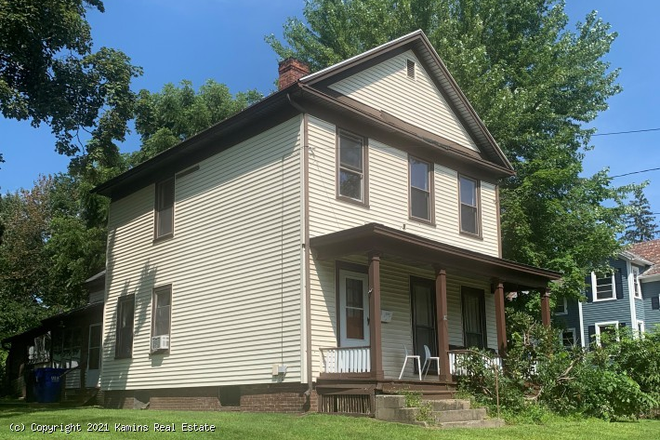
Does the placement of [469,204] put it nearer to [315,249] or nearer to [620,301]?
[315,249]

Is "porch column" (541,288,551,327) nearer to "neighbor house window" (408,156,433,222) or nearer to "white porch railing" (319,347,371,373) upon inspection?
"neighbor house window" (408,156,433,222)

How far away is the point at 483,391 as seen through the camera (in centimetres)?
1359

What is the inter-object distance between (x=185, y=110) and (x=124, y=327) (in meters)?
16.2

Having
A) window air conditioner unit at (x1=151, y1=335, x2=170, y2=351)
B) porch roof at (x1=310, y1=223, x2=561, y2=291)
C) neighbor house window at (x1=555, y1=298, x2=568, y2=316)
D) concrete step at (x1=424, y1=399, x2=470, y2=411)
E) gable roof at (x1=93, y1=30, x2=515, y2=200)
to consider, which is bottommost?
concrete step at (x1=424, y1=399, x2=470, y2=411)

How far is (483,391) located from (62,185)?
34.2 metres

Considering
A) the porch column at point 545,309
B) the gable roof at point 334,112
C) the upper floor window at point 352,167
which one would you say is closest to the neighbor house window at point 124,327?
the gable roof at point 334,112

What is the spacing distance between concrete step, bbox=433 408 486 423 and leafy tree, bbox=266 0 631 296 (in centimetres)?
1150

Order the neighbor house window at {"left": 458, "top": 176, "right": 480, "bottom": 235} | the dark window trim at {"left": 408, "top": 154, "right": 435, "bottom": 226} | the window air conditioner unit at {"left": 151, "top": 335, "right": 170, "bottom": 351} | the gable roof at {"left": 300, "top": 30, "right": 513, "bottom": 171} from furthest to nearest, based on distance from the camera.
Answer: the neighbor house window at {"left": 458, "top": 176, "right": 480, "bottom": 235}, the window air conditioner unit at {"left": 151, "top": 335, "right": 170, "bottom": 351}, the dark window trim at {"left": 408, "top": 154, "right": 435, "bottom": 226}, the gable roof at {"left": 300, "top": 30, "right": 513, "bottom": 171}

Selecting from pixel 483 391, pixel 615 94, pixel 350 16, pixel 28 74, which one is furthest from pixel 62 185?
pixel 483 391

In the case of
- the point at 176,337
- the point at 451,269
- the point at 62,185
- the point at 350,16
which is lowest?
the point at 176,337

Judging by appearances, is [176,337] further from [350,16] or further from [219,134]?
[350,16]

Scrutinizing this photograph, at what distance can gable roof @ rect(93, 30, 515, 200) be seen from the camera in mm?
14602

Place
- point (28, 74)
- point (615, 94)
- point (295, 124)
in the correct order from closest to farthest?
point (295, 124), point (28, 74), point (615, 94)

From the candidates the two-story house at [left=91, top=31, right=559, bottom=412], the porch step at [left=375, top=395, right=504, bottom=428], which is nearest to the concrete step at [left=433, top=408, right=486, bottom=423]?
the porch step at [left=375, top=395, right=504, bottom=428]
